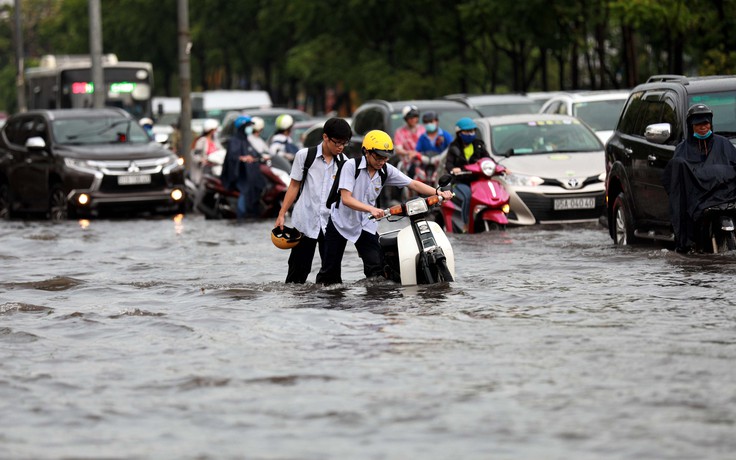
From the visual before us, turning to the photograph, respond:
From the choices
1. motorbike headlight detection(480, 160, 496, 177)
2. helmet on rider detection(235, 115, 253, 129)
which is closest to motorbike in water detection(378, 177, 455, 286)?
motorbike headlight detection(480, 160, 496, 177)

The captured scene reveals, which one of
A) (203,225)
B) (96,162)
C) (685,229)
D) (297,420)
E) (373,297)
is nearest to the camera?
(297,420)

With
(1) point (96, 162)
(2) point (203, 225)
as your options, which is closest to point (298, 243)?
(2) point (203, 225)

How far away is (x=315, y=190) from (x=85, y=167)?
13530mm

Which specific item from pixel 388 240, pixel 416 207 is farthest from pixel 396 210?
pixel 388 240

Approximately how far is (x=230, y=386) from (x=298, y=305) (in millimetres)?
3763

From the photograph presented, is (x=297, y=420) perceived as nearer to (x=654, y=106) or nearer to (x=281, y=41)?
(x=654, y=106)

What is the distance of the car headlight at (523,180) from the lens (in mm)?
20469

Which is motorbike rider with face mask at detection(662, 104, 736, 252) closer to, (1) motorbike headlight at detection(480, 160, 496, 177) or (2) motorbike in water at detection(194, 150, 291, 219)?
(1) motorbike headlight at detection(480, 160, 496, 177)

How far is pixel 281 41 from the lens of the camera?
212 ft

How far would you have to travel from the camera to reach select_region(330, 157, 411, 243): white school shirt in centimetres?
1301

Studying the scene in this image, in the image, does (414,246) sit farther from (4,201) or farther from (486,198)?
(4,201)

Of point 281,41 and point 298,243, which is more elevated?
point 281,41

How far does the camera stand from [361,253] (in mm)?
13469

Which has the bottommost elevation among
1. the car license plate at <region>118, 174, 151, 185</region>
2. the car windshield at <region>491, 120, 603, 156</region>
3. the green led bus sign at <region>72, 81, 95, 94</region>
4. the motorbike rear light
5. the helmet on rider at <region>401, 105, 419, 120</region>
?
the car license plate at <region>118, 174, 151, 185</region>
